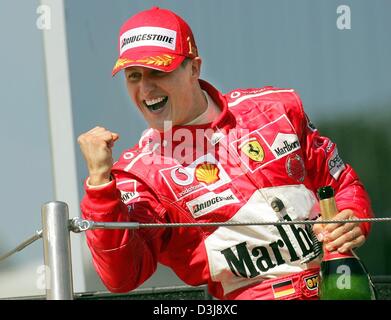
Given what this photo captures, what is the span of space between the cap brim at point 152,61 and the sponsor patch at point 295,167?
1.04 ft

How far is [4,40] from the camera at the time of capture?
324 cm

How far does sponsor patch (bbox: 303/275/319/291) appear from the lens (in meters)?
2.40

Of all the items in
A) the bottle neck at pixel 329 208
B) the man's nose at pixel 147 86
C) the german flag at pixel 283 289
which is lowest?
the german flag at pixel 283 289

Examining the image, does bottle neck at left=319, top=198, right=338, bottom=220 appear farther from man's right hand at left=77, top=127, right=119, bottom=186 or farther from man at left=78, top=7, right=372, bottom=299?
man's right hand at left=77, top=127, right=119, bottom=186

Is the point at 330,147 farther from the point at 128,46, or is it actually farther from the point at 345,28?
the point at 345,28

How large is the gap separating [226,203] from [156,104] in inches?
10.2

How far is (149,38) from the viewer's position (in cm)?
240

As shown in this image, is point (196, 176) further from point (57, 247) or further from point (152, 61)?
point (57, 247)

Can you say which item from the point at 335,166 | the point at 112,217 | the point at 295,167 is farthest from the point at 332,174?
the point at 112,217

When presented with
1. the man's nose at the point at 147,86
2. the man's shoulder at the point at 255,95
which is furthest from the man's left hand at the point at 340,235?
the man's nose at the point at 147,86

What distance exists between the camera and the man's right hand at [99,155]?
2176 mm

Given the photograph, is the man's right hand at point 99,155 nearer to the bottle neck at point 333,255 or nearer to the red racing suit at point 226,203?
the red racing suit at point 226,203
